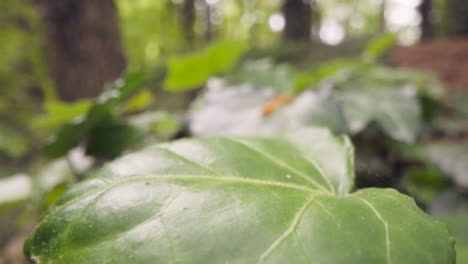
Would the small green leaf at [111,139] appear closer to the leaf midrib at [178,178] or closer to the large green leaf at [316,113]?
the large green leaf at [316,113]

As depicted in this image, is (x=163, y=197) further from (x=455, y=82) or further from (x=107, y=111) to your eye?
(x=455, y=82)

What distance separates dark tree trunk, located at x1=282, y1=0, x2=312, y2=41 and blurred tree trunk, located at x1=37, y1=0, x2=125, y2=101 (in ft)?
15.4

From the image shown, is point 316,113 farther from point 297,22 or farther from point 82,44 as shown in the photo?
point 297,22

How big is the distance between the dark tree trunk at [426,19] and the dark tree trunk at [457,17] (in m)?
1.68

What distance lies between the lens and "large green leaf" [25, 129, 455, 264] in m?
0.27

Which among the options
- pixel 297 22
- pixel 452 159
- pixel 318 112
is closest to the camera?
pixel 318 112

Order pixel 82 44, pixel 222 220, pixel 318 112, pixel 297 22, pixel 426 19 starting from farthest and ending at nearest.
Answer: pixel 426 19
pixel 297 22
pixel 82 44
pixel 318 112
pixel 222 220

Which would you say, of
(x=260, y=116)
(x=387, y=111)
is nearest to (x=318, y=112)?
(x=260, y=116)

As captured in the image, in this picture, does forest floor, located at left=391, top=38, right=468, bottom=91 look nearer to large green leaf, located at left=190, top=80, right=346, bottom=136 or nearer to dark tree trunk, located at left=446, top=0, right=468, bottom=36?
dark tree trunk, located at left=446, top=0, right=468, bottom=36

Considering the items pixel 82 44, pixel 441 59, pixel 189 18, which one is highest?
pixel 189 18

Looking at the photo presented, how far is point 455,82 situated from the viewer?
3.17 meters

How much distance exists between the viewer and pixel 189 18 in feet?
20.3

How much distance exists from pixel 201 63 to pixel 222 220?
0.96 meters

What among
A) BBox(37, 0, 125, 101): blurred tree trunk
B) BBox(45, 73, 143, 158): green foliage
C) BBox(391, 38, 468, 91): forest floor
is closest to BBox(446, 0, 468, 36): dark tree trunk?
BBox(391, 38, 468, 91): forest floor
